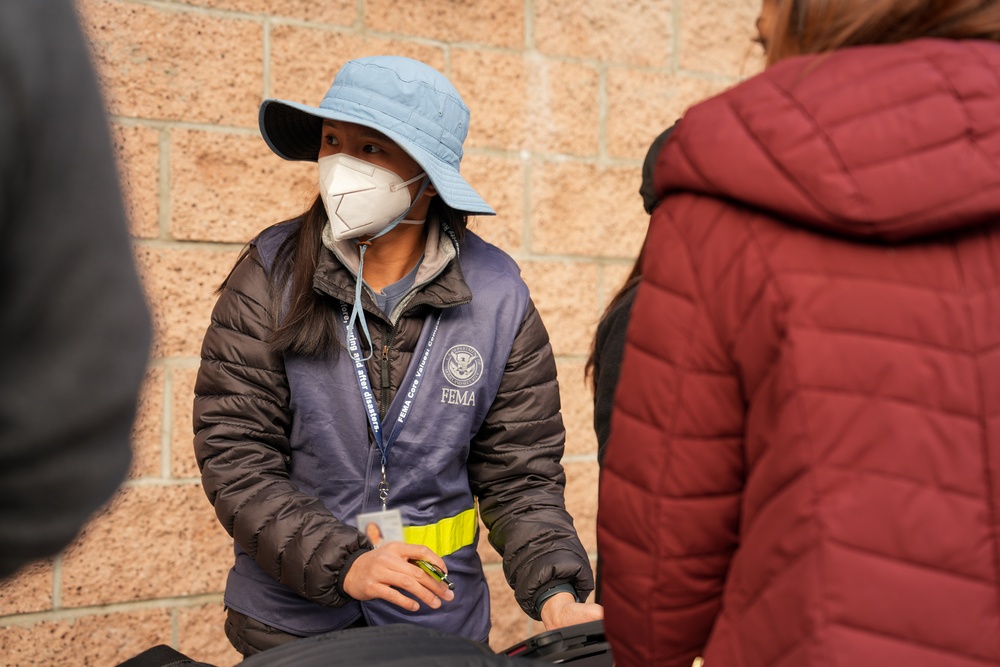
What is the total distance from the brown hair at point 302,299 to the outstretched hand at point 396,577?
0.47 metres

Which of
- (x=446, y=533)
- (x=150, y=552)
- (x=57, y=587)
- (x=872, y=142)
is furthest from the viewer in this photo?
(x=150, y=552)

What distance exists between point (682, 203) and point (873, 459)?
0.37 m

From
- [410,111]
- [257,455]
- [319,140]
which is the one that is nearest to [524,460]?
[257,455]

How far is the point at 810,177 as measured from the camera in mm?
1016

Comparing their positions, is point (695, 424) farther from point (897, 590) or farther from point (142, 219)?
point (142, 219)

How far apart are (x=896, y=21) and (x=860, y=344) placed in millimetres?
400

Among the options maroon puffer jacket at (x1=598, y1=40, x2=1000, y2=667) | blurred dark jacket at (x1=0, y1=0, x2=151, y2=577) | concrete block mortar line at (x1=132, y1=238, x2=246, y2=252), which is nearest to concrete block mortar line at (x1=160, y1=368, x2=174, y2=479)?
concrete block mortar line at (x1=132, y1=238, x2=246, y2=252)

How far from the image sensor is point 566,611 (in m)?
2.02

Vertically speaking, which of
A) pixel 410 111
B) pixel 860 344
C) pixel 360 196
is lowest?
pixel 360 196

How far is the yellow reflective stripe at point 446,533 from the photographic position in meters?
2.18

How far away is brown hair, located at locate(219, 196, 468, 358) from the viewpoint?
6.95ft

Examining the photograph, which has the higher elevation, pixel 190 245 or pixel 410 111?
pixel 410 111

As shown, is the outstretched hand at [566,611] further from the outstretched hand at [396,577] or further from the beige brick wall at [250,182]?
the beige brick wall at [250,182]

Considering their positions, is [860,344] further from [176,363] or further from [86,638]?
[86,638]
